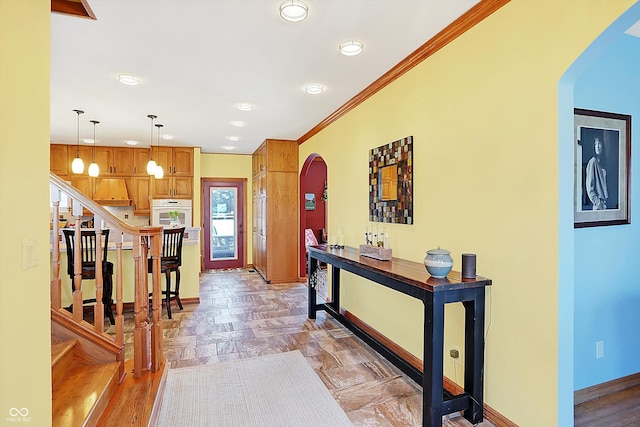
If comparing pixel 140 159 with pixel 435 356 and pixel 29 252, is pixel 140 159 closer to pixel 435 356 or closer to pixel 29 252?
pixel 29 252

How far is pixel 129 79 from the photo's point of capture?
3.45 meters

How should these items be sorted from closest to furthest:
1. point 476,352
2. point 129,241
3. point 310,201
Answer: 1. point 476,352
2. point 129,241
3. point 310,201

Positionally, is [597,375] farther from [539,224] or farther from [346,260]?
[346,260]

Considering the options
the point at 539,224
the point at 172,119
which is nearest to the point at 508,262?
the point at 539,224

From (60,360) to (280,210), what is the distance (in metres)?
4.38

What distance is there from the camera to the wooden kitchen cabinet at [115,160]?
22.7 ft

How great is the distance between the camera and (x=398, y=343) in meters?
3.23

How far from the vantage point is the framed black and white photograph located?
2.37 m

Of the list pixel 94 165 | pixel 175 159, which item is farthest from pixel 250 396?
pixel 175 159

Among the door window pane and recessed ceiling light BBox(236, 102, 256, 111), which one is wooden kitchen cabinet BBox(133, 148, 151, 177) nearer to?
the door window pane

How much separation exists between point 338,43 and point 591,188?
209 centimetres

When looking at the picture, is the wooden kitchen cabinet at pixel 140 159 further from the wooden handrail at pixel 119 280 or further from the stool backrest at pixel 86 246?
the wooden handrail at pixel 119 280

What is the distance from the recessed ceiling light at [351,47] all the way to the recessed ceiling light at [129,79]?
2.07 meters

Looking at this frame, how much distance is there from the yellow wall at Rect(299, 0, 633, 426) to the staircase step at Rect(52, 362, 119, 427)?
227 cm
